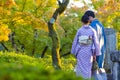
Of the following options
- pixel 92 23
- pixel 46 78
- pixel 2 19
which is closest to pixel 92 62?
pixel 92 23

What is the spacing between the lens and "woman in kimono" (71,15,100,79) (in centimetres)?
798

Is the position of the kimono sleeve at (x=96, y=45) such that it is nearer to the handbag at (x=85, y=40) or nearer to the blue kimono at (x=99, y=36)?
the handbag at (x=85, y=40)

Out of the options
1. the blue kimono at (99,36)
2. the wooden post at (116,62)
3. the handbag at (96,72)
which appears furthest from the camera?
the wooden post at (116,62)

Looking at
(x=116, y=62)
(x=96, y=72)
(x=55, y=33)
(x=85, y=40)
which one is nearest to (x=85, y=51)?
(x=85, y=40)

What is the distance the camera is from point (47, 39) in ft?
88.3

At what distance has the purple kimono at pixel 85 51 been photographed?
314 inches

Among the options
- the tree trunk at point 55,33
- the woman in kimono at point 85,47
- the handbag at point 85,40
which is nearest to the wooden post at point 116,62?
the woman in kimono at point 85,47

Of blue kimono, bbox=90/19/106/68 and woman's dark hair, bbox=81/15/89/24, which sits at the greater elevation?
woman's dark hair, bbox=81/15/89/24

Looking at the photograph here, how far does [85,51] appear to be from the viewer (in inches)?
318

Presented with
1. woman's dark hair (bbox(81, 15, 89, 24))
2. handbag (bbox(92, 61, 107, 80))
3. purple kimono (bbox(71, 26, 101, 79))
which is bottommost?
handbag (bbox(92, 61, 107, 80))

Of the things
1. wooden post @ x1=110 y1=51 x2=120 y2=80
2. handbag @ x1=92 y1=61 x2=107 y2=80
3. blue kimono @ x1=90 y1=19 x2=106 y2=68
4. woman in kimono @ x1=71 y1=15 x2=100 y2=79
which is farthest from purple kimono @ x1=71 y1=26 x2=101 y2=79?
wooden post @ x1=110 y1=51 x2=120 y2=80

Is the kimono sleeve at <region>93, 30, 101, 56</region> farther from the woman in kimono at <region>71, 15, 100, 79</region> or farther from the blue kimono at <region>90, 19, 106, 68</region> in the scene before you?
the blue kimono at <region>90, 19, 106, 68</region>

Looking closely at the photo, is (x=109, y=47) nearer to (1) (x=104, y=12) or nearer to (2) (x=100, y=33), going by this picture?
(2) (x=100, y=33)

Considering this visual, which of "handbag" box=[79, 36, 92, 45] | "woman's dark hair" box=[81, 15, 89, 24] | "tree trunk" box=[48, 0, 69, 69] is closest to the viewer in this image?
"woman's dark hair" box=[81, 15, 89, 24]
